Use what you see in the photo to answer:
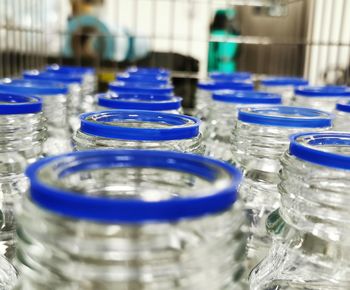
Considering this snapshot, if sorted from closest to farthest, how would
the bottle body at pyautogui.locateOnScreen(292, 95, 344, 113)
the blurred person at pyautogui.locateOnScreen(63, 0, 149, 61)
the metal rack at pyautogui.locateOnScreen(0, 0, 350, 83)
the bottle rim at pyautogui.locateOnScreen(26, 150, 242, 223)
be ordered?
the bottle rim at pyautogui.locateOnScreen(26, 150, 242, 223) → the bottle body at pyautogui.locateOnScreen(292, 95, 344, 113) → the metal rack at pyautogui.locateOnScreen(0, 0, 350, 83) → the blurred person at pyautogui.locateOnScreen(63, 0, 149, 61)

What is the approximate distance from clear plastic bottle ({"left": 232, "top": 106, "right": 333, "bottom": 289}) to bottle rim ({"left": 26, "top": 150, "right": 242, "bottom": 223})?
177 mm

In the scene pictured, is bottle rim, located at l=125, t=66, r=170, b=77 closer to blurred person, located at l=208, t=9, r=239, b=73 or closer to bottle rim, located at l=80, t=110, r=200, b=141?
blurred person, located at l=208, t=9, r=239, b=73

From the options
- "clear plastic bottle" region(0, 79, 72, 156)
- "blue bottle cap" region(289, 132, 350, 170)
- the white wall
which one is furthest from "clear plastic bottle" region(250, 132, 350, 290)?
the white wall

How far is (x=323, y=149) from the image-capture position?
33 centimetres

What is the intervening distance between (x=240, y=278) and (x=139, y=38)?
152 cm

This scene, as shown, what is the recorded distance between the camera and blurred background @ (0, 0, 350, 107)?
1.44 m

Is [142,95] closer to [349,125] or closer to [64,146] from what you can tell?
[64,146]

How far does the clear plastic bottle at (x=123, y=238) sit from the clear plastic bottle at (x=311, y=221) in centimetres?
8

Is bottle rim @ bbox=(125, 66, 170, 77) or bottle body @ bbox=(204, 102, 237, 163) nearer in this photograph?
bottle body @ bbox=(204, 102, 237, 163)

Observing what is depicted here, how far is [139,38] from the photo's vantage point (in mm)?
1687

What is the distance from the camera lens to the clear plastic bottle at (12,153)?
395mm

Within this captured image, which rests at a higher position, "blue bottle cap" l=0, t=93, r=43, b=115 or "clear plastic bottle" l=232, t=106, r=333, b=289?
"blue bottle cap" l=0, t=93, r=43, b=115

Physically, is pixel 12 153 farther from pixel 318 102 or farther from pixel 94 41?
pixel 94 41

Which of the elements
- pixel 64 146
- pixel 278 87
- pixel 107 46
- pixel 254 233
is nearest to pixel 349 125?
pixel 254 233
